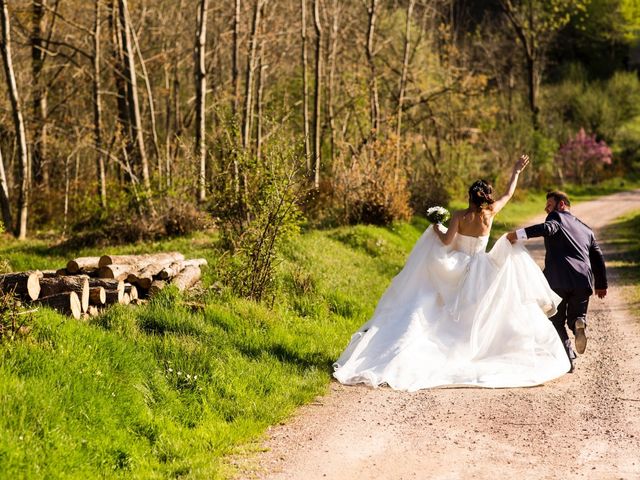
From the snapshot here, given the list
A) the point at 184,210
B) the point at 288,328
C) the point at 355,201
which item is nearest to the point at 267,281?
the point at 288,328

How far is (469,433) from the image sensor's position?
736cm

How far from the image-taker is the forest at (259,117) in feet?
59.0

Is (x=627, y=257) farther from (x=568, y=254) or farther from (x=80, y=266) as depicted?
(x=80, y=266)

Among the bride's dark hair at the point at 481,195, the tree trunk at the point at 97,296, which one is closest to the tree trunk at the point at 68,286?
the tree trunk at the point at 97,296

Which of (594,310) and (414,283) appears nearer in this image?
(414,283)

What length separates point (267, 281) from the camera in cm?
1170

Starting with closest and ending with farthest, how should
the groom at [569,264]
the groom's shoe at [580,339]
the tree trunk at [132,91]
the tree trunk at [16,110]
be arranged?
the groom's shoe at [580,339] → the groom at [569,264] → the tree trunk at [16,110] → the tree trunk at [132,91]

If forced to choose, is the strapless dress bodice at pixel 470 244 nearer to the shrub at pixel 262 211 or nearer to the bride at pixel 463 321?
the bride at pixel 463 321

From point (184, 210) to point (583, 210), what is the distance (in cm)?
1846

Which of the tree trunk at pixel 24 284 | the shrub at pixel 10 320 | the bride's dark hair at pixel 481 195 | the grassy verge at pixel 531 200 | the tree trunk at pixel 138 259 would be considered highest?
the bride's dark hair at pixel 481 195

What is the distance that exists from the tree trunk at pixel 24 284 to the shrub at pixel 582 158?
35694 millimetres

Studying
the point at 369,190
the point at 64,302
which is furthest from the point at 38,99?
the point at 64,302

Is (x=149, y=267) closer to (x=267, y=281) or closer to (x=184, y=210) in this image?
(x=267, y=281)

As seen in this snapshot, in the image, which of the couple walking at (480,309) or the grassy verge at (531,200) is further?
the grassy verge at (531,200)
